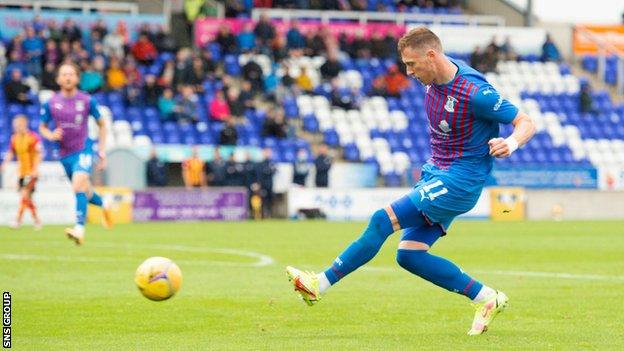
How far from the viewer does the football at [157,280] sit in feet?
30.6

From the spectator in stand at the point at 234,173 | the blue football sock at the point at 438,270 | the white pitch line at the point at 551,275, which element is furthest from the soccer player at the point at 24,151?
the blue football sock at the point at 438,270

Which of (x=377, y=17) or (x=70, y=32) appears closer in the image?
(x=70, y=32)

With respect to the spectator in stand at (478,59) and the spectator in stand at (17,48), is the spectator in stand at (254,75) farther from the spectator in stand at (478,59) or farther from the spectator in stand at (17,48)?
the spectator in stand at (478,59)

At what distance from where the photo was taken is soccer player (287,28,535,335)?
8.97 metres

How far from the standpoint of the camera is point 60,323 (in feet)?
32.2

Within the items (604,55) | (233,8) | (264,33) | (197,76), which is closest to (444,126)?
(197,76)

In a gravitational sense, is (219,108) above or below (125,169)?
above

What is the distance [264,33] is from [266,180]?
769 centimetres

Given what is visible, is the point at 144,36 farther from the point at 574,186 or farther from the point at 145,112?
the point at 574,186

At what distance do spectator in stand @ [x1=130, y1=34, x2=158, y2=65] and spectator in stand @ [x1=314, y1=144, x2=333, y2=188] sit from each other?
6.59 meters

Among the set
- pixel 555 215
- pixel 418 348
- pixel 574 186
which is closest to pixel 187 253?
pixel 418 348

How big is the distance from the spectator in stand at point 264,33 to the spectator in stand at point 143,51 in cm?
388

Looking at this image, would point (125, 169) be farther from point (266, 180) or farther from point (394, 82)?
point (394, 82)

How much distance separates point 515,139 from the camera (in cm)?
859
